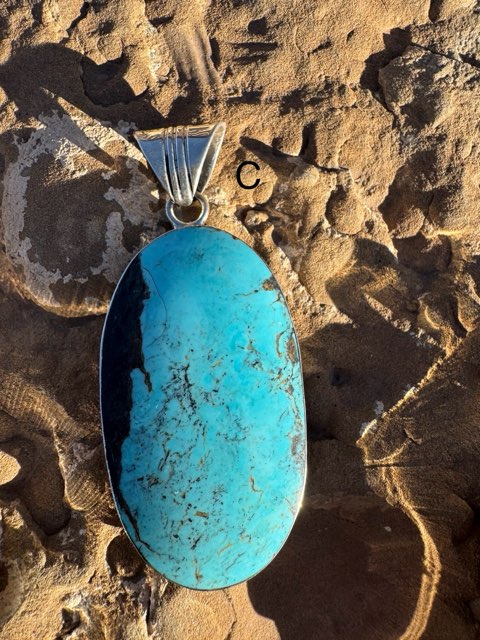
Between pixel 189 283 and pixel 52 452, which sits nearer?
pixel 189 283

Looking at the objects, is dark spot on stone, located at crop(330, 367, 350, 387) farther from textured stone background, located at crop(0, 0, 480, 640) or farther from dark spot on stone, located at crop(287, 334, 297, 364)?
dark spot on stone, located at crop(287, 334, 297, 364)

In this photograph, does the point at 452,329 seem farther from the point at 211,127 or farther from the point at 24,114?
the point at 24,114

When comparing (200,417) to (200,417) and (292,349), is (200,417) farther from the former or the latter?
(292,349)

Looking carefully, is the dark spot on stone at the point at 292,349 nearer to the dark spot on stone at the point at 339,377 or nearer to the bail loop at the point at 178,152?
the dark spot on stone at the point at 339,377

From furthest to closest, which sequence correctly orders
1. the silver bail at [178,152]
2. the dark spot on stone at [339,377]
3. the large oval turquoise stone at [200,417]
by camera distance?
the dark spot on stone at [339,377], the silver bail at [178,152], the large oval turquoise stone at [200,417]

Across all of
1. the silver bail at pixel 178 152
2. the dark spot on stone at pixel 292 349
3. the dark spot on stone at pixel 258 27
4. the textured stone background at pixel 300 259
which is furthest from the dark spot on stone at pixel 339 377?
the dark spot on stone at pixel 258 27

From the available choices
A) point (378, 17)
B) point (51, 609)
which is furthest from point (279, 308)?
point (51, 609)

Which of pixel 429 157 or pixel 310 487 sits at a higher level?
pixel 429 157

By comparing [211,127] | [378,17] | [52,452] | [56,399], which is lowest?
[52,452]

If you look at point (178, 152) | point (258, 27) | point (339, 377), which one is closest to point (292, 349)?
point (339, 377)
